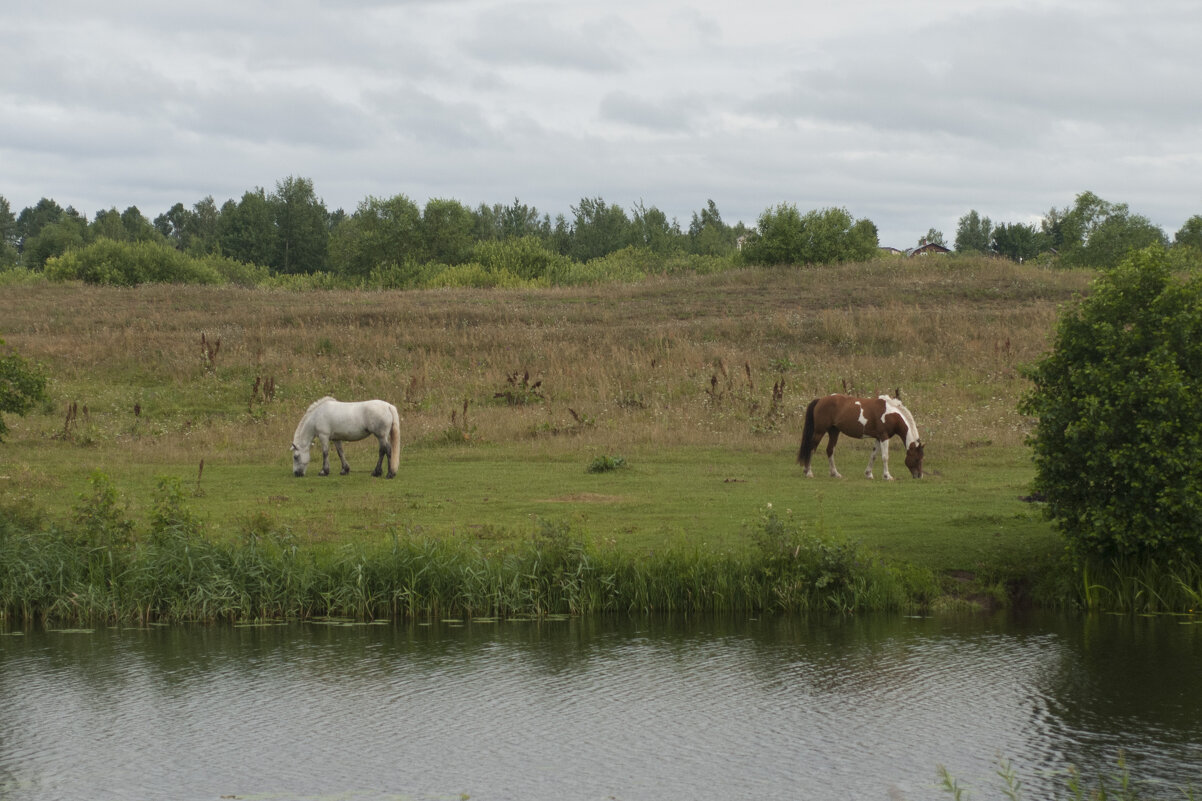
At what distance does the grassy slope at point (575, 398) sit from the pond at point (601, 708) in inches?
114

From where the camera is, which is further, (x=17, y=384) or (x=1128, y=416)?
(x=17, y=384)

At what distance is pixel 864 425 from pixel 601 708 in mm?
14242

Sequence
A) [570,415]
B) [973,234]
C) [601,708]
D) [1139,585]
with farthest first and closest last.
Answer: [973,234], [570,415], [1139,585], [601,708]

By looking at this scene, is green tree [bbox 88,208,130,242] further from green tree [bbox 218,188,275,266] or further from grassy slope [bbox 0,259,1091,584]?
grassy slope [bbox 0,259,1091,584]

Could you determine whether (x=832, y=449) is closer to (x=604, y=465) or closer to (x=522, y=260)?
(x=604, y=465)

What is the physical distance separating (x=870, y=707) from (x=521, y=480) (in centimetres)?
1286

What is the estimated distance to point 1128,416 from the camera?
51.6 feet

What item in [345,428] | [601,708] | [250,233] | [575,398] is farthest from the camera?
[250,233]

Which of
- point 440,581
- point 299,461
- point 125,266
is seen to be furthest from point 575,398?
point 125,266

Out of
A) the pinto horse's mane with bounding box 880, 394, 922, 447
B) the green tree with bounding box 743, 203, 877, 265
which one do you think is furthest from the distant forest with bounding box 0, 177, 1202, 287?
the pinto horse's mane with bounding box 880, 394, 922, 447

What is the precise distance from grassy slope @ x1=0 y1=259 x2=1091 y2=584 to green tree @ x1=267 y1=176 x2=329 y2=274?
73.4 metres

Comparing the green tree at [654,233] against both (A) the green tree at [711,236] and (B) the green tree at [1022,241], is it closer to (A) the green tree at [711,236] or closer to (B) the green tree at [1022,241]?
(A) the green tree at [711,236]

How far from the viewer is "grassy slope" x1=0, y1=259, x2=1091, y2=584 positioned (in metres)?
20.2

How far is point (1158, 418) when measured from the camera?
50.7 feet
